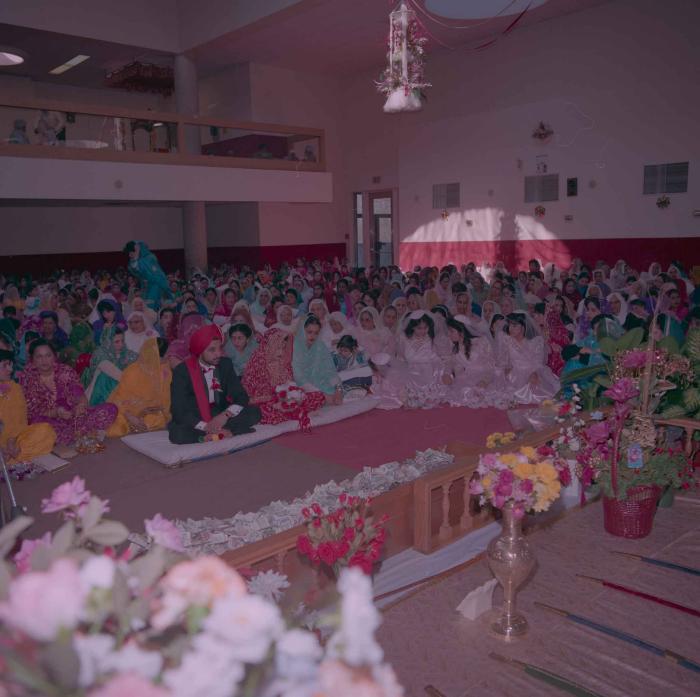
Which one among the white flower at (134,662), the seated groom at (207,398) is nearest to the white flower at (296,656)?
the white flower at (134,662)

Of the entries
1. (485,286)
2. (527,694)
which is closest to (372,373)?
(485,286)

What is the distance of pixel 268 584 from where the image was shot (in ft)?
9.04

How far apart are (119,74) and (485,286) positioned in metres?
10.5

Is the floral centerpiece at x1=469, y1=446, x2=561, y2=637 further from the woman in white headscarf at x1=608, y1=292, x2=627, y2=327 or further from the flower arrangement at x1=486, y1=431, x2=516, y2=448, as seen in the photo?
the woman in white headscarf at x1=608, y1=292, x2=627, y2=327

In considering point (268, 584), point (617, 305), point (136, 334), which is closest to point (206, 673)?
point (268, 584)

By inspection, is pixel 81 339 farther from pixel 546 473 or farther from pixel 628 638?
pixel 628 638

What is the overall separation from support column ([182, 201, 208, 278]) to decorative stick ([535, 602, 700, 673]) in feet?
43.5

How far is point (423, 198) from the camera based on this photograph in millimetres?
16938

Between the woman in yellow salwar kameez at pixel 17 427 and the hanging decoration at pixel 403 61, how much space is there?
5.09m

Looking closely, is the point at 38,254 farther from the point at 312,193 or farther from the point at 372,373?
the point at 372,373

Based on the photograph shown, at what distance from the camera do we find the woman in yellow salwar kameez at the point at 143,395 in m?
6.16

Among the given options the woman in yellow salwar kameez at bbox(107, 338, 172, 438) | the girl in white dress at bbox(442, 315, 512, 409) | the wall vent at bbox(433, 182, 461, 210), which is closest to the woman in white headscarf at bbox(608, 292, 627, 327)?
the girl in white dress at bbox(442, 315, 512, 409)

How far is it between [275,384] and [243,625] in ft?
18.9

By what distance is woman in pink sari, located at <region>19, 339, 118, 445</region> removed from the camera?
18.6 feet
